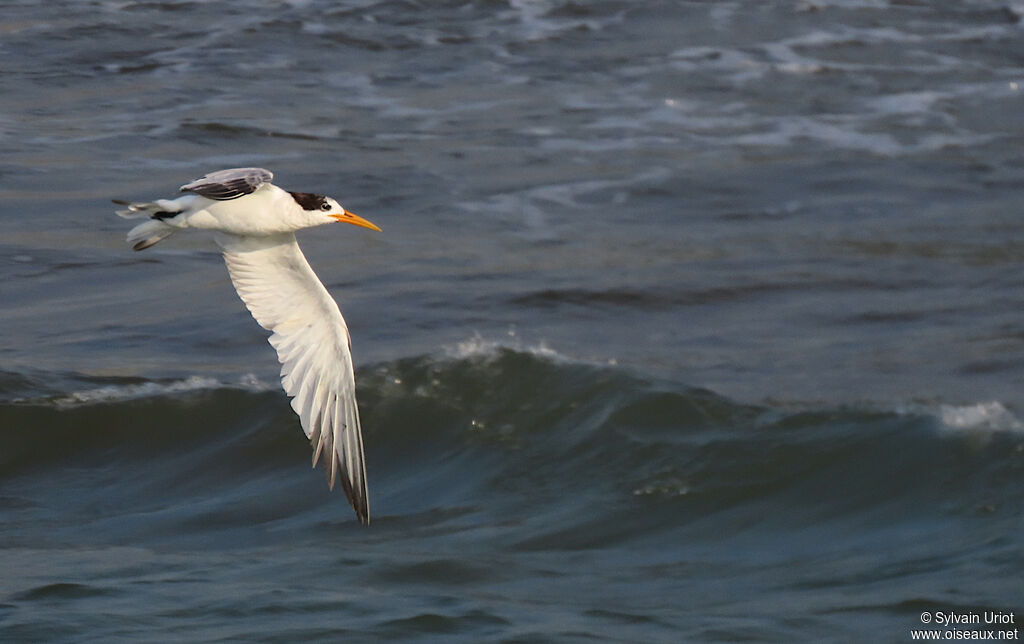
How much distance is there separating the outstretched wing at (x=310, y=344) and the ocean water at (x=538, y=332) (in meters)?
0.60

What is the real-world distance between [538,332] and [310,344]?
349cm

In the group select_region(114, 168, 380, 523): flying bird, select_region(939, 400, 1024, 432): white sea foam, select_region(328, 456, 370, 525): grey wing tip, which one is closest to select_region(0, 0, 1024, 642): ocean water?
select_region(939, 400, 1024, 432): white sea foam

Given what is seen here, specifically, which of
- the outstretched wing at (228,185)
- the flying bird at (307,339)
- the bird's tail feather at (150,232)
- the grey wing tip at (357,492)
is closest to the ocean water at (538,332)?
the grey wing tip at (357,492)

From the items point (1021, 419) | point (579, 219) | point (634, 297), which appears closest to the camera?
point (1021, 419)

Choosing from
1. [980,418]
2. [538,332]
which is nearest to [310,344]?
[538,332]

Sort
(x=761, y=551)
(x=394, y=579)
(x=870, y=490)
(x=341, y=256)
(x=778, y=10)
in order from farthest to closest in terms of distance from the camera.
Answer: (x=778, y=10)
(x=341, y=256)
(x=870, y=490)
(x=761, y=551)
(x=394, y=579)

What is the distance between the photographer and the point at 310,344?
7309 mm

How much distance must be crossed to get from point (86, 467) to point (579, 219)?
211 inches

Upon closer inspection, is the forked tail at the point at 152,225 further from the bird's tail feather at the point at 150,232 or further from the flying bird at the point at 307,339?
the flying bird at the point at 307,339

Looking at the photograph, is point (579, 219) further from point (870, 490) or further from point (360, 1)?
point (360, 1)

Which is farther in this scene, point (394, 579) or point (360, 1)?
point (360, 1)

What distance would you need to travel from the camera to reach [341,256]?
12.1 meters

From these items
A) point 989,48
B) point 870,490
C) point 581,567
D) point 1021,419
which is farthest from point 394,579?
point 989,48

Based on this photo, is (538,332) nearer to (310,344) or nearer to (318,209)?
(310,344)
